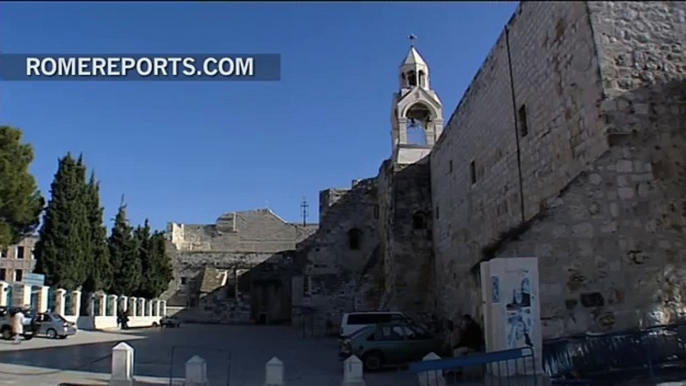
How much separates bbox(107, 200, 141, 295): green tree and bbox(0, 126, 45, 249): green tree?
9271 mm

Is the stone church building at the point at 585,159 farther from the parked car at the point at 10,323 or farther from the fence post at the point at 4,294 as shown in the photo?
the fence post at the point at 4,294

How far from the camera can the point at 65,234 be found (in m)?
27.1

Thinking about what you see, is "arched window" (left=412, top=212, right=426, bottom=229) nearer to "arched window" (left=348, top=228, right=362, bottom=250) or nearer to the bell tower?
the bell tower

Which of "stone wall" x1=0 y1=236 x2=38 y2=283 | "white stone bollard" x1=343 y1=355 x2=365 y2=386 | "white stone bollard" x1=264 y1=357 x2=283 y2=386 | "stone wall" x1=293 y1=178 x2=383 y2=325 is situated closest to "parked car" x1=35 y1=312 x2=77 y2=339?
"stone wall" x1=293 y1=178 x2=383 y2=325

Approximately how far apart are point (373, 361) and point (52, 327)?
14.3 metres

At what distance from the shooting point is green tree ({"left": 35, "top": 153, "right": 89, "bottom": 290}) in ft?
87.1

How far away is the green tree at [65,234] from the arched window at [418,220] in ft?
48.6

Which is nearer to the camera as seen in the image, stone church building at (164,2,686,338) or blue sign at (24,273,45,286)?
stone church building at (164,2,686,338)

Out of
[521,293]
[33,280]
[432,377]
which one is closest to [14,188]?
[33,280]

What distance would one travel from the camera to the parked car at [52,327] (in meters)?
22.5

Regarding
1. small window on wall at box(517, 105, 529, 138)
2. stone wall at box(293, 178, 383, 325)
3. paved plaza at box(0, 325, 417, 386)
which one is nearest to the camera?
paved plaza at box(0, 325, 417, 386)

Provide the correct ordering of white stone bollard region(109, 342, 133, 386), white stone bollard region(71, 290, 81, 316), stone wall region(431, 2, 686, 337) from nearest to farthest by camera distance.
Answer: stone wall region(431, 2, 686, 337)
white stone bollard region(109, 342, 133, 386)
white stone bollard region(71, 290, 81, 316)

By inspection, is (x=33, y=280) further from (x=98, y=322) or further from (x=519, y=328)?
(x=519, y=328)

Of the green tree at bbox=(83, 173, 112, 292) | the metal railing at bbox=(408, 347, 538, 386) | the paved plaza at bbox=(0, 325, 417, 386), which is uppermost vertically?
the green tree at bbox=(83, 173, 112, 292)
